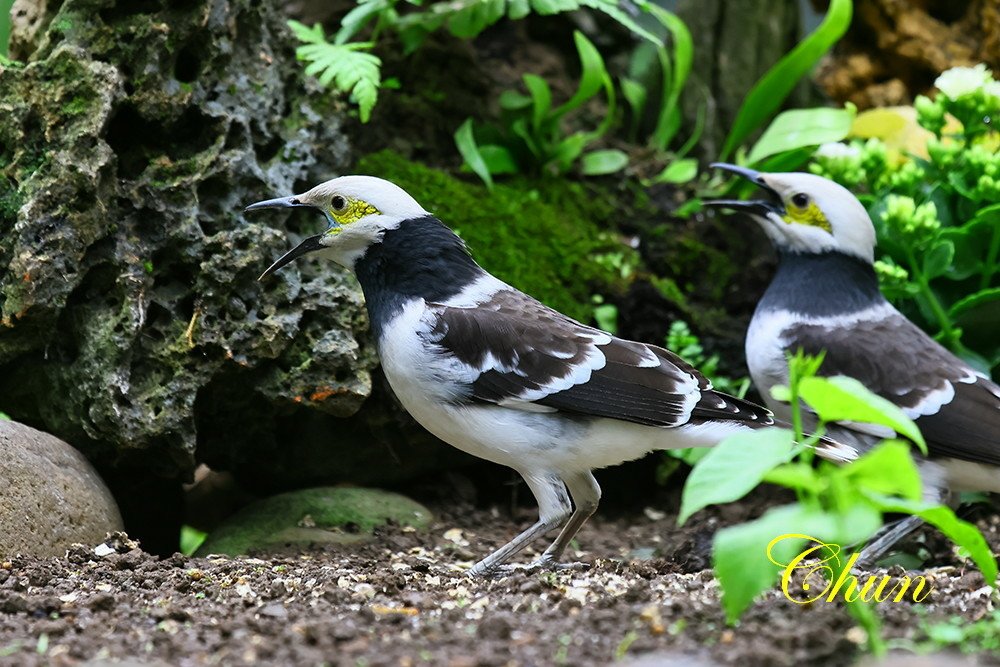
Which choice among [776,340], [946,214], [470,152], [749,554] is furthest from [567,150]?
[749,554]

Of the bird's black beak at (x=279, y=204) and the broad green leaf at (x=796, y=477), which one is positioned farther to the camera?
the bird's black beak at (x=279, y=204)

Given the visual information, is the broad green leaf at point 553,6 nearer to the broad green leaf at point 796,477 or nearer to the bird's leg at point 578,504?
the bird's leg at point 578,504

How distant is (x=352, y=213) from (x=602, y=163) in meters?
2.42

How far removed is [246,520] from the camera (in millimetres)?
5020

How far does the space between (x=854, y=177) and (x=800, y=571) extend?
2560 mm

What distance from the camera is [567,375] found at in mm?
4098

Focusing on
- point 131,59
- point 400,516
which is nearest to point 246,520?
point 400,516

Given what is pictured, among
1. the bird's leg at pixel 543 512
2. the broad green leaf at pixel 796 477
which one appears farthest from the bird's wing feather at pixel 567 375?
the broad green leaf at pixel 796 477

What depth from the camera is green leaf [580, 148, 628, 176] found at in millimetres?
6422

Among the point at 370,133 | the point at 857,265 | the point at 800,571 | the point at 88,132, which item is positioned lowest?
the point at 800,571

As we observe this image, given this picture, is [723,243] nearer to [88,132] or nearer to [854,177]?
[854,177]

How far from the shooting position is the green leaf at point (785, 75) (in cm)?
612

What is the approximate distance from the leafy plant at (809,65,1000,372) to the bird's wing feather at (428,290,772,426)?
5.22 feet

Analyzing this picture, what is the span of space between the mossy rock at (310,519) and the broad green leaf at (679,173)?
2.56 metres
